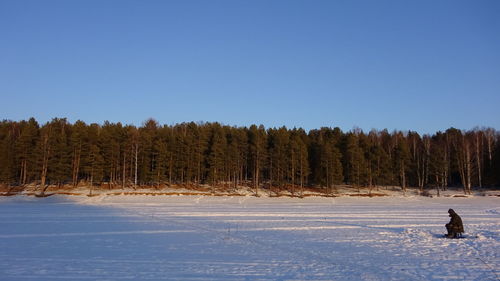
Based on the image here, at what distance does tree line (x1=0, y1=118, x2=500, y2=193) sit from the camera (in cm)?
5772

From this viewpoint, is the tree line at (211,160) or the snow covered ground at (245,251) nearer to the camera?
the snow covered ground at (245,251)

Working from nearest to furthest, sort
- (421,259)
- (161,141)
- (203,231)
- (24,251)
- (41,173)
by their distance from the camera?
(421,259) → (24,251) → (203,231) → (41,173) → (161,141)

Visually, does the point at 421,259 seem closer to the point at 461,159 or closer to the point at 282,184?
the point at 282,184

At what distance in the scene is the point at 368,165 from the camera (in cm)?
6297

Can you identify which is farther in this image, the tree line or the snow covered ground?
the tree line

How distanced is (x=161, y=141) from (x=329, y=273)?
55503mm

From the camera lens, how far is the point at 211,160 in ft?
198

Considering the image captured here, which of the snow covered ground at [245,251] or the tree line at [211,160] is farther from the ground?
the tree line at [211,160]

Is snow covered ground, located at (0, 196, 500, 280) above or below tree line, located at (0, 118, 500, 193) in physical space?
below

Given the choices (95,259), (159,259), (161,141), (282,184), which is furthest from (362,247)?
(161,141)

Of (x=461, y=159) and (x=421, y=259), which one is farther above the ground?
(x=461, y=159)

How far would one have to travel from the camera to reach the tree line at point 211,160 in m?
57.7

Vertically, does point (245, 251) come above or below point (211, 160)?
below

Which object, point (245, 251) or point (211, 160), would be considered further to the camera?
point (211, 160)
